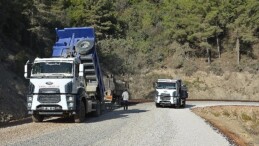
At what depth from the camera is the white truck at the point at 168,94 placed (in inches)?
1460

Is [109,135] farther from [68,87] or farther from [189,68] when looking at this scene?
[189,68]

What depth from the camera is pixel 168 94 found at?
37.1 meters

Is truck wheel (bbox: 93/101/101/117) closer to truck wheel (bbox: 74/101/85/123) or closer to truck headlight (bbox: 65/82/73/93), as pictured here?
truck wheel (bbox: 74/101/85/123)

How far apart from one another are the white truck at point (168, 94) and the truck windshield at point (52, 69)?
1844cm

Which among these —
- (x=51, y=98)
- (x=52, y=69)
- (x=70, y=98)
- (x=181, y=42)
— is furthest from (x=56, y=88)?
(x=181, y=42)

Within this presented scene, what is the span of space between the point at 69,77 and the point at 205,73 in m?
50.6

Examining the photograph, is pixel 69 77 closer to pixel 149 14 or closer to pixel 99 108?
pixel 99 108

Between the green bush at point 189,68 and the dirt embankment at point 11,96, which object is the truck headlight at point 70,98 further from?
the green bush at point 189,68

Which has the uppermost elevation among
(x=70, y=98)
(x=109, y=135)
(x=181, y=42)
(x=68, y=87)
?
(x=181, y=42)

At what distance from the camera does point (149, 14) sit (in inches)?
3317

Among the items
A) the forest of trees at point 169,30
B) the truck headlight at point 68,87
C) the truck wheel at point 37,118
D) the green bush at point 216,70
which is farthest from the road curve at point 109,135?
the green bush at point 216,70

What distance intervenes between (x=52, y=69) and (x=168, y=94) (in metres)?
18.8

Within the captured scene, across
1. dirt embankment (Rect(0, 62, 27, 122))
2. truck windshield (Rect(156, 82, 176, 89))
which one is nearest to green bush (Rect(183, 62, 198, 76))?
truck windshield (Rect(156, 82, 176, 89))

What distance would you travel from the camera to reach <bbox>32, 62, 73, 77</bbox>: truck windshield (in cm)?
1962
